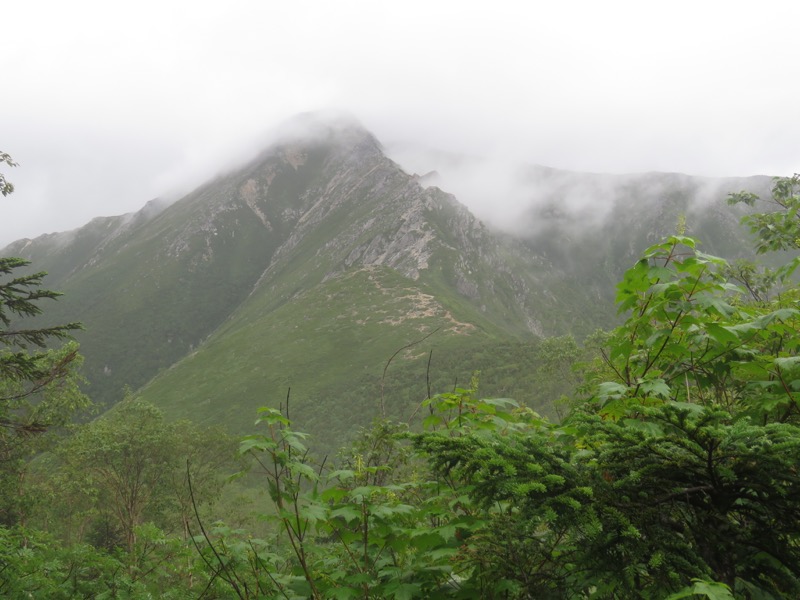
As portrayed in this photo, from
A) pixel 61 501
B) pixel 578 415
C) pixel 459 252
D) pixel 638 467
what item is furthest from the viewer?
pixel 459 252

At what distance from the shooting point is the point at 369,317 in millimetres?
111125

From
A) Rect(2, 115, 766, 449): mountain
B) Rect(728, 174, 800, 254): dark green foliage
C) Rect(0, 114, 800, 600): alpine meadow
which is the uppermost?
Rect(728, 174, 800, 254): dark green foliage

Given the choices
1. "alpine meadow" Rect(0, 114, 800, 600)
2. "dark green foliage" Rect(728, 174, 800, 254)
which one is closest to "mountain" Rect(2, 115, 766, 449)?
"alpine meadow" Rect(0, 114, 800, 600)

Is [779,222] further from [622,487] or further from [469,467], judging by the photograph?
[469,467]

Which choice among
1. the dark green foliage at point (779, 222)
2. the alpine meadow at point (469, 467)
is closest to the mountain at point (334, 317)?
the alpine meadow at point (469, 467)

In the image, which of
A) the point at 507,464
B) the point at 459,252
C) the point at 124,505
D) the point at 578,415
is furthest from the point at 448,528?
the point at 459,252

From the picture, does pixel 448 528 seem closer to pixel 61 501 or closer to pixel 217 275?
pixel 61 501

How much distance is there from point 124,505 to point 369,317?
83.0m

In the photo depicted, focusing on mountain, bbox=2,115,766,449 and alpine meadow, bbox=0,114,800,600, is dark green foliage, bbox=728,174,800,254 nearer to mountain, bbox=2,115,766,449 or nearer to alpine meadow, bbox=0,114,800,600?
alpine meadow, bbox=0,114,800,600

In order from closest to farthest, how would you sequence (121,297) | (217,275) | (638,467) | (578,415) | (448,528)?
(638,467)
(578,415)
(448,528)
(121,297)
(217,275)

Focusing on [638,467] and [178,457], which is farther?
[178,457]

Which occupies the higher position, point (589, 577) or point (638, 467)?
point (638, 467)

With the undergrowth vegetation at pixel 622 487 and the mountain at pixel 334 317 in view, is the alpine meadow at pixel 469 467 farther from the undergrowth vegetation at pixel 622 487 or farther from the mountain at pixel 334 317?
the mountain at pixel 334 317

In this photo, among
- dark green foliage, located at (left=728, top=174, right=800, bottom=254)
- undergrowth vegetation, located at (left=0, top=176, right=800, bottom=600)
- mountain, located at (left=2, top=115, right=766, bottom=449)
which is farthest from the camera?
mountain, located at (left=2, top=115, right=766, bottom=449)
